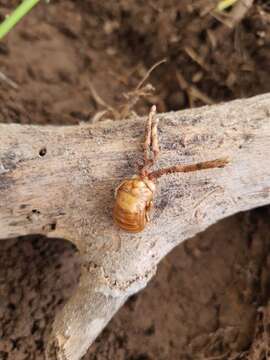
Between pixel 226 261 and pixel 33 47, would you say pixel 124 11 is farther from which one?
pixel 226 261

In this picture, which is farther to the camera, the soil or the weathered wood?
the soil

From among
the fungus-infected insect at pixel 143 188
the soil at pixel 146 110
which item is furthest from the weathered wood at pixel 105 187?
the soil at pixel 146 110

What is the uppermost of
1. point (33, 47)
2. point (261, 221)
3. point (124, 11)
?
point (124, 11)

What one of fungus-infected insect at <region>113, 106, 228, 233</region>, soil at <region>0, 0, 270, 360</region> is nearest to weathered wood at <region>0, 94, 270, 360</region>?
fungus-infected insect at <region>113, 106, 228, 233</region>

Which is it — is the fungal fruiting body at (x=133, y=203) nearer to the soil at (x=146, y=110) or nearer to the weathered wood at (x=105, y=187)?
the weathered wood at (x=105, y=187)

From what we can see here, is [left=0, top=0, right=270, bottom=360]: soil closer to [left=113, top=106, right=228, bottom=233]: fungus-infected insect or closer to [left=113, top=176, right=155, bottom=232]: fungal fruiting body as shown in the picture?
[left=113, top=106, right=228, bottom=233]: fungus-infected insect

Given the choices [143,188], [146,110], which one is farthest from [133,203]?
[146,110]

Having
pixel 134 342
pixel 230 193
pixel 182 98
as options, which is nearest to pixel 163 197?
pixel 230 193

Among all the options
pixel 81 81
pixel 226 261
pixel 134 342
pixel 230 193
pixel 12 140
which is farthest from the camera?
pixel 81 81
